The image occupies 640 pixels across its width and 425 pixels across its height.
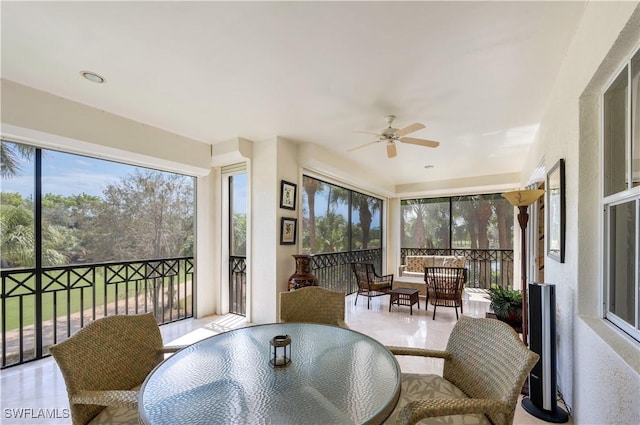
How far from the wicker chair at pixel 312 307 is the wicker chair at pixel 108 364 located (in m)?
0.85

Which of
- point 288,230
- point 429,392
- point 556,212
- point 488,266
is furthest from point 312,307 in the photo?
point 488,266

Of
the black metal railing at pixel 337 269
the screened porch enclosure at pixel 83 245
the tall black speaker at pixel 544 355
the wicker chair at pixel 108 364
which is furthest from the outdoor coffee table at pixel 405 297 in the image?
the wicker chair at pixel 108 364

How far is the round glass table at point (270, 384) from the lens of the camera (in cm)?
102

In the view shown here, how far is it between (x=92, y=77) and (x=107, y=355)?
2280 millimetres

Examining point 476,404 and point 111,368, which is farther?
point 111,368

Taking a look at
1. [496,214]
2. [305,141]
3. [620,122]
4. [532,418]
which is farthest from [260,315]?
[496,214]

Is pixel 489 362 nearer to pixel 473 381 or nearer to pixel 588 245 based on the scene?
pixel 473 381

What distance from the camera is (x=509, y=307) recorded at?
10.5 feet

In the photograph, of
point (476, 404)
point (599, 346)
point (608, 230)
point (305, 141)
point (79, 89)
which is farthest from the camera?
point (305, 141)

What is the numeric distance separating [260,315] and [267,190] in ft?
5.72

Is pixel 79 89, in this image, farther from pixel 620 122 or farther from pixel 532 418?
pixel 532 418

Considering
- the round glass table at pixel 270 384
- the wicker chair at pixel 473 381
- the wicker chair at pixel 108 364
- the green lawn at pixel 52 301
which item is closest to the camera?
the round glass table at pixel 270 384

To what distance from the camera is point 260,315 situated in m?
4.03

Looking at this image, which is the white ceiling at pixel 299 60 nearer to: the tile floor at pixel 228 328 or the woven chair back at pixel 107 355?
the woven chair back at pixel 107 355
